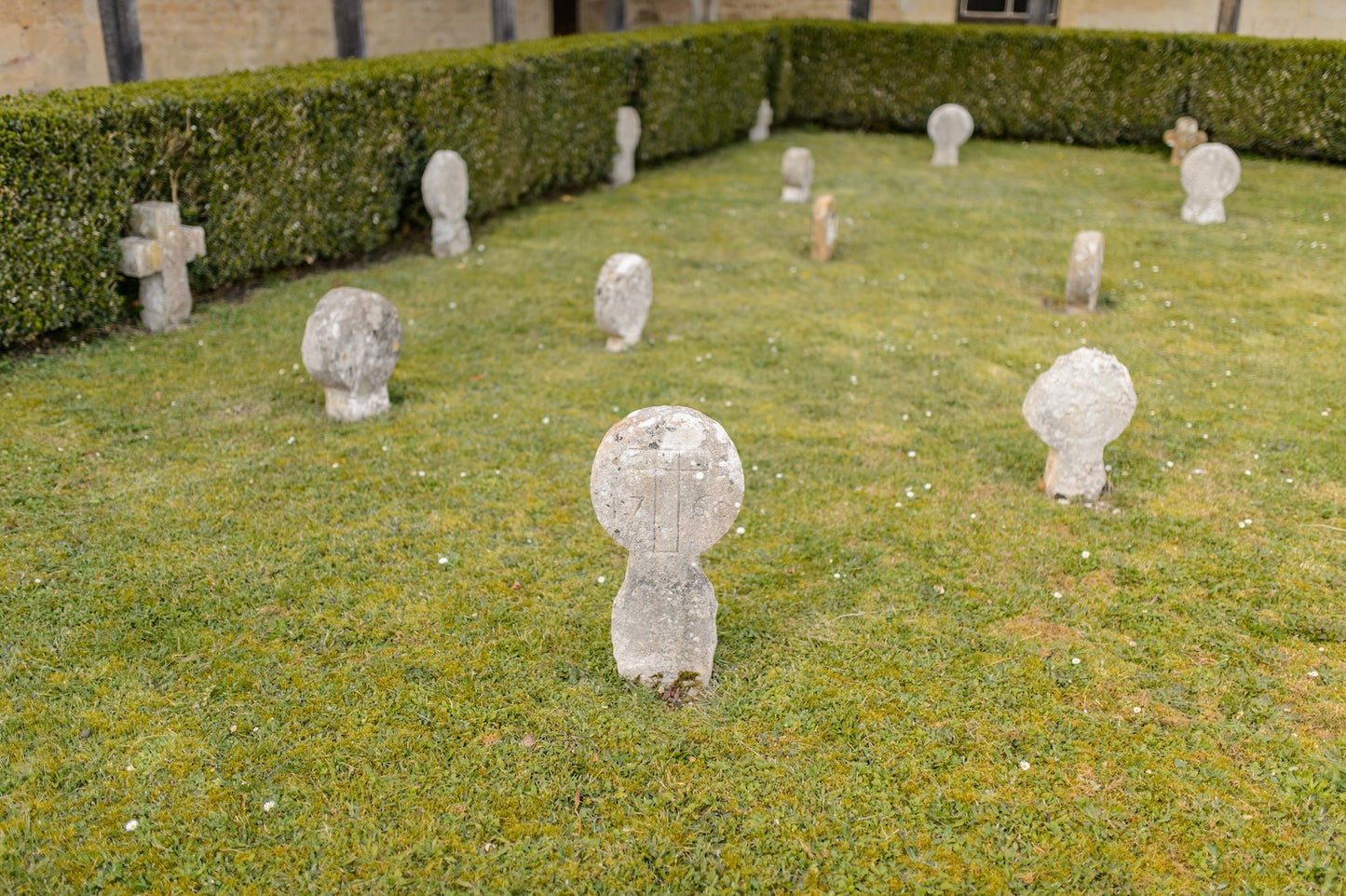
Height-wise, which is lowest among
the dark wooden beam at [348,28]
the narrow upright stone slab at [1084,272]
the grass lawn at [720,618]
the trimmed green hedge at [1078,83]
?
the grass lawn at [720,618]

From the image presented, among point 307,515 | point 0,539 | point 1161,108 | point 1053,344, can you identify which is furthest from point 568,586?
point 1161,108

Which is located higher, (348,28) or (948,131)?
(348,28)

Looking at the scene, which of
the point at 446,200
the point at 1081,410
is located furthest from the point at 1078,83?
the point at 1081,410

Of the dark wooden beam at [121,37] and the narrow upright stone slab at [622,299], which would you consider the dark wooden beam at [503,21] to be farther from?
the narrow upright stone slab at [622,299]

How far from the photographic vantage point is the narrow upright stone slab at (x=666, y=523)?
4184 mm

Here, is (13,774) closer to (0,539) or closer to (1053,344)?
(0,539)

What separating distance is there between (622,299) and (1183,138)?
36.0 feet

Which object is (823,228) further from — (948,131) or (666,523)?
(666,523)

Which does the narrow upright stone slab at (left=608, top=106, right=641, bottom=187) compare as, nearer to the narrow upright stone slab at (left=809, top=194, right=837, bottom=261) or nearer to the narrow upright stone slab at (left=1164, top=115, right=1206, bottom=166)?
the narrow upright stone slab at (left=809, top=194, right=837, bottom=261)

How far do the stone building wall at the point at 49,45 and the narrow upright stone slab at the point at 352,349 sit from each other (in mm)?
7513

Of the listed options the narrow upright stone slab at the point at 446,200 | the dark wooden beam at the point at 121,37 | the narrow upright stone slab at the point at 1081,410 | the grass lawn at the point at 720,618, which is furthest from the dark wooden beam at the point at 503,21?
the narrow upright stone slab at the point at 1081,410

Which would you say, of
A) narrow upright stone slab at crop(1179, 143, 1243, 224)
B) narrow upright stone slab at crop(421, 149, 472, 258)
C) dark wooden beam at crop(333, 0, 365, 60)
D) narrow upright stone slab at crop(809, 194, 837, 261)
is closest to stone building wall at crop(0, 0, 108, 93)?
dark wooden beam at crop(333, 0, 365, 60)

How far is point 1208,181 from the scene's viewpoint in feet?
39.9

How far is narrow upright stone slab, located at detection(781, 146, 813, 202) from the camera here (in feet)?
44.5
